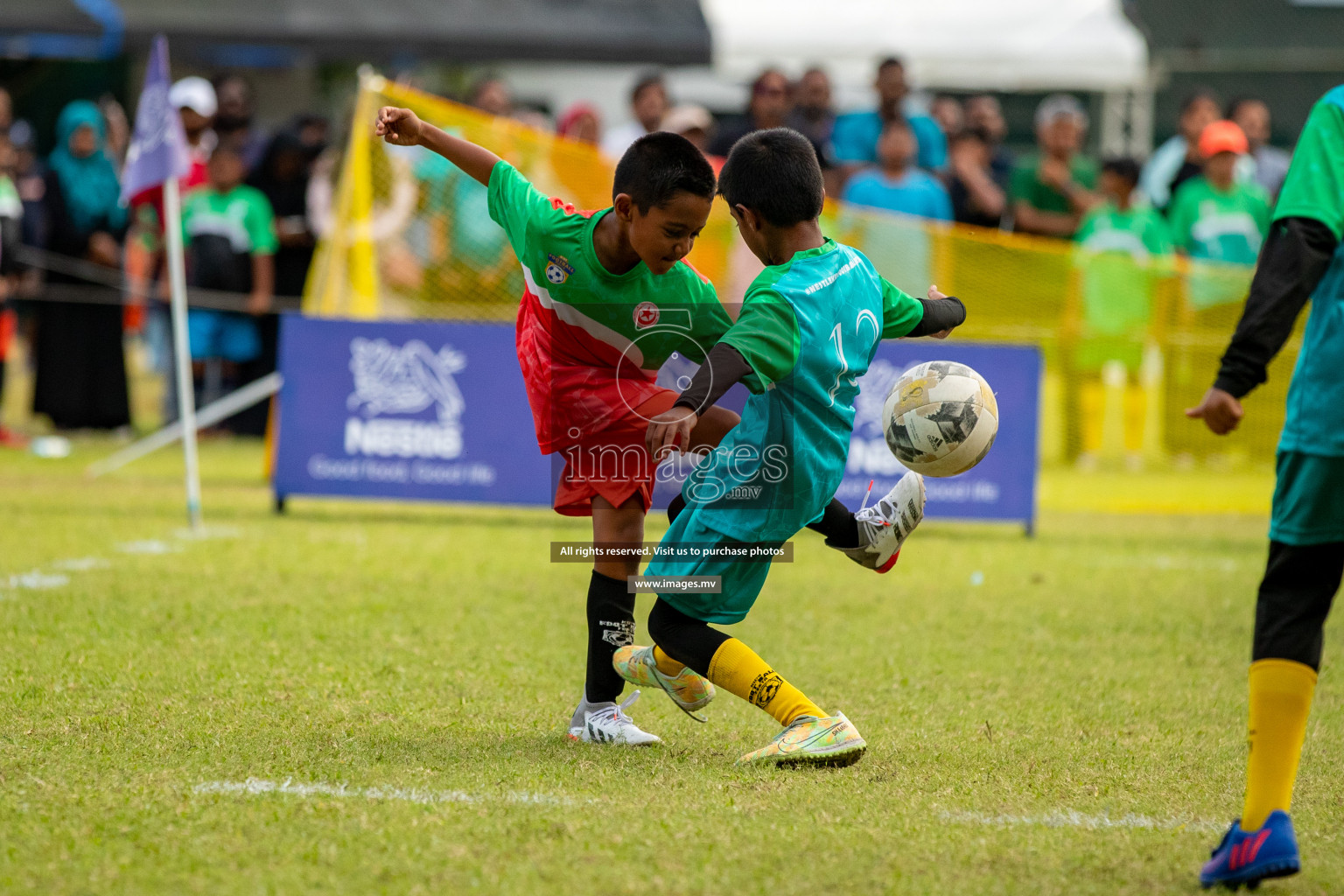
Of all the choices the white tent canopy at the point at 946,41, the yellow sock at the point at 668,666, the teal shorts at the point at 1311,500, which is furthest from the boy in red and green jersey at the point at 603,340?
the white tent canopy at the point at 946,41

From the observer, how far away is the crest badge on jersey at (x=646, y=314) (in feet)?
13.6

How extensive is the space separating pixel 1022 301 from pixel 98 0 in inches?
419

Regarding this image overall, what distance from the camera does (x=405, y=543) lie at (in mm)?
7871

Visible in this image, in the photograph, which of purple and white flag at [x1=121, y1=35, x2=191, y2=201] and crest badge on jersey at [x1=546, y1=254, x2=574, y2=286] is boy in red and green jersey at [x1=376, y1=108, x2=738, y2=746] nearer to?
crest badge on jersey at [x1=546, y1=254, x2=574, y2=286]

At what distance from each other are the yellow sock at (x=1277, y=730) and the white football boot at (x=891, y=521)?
1307 mm

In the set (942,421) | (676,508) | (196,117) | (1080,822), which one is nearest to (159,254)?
(196,117)

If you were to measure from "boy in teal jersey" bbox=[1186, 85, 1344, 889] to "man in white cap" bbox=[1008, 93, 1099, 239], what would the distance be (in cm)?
982

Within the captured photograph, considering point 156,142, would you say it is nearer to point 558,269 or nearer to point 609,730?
point 558,269

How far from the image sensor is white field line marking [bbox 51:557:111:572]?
6691 millimetres

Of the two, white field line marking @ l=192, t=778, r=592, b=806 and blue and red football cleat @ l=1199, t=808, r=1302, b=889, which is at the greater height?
blue and red football cleat @ l=1199, t=808, r=1302, b=889

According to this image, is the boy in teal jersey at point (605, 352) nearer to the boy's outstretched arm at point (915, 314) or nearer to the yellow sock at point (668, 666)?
the yellow sock at point (668, 666)

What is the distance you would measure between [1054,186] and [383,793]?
10.5 meters

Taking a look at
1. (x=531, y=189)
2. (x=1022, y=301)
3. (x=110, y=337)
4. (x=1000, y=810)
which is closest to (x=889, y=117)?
(x=1022, y=301)

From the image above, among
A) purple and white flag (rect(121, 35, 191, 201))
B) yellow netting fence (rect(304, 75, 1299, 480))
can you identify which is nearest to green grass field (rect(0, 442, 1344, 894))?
purple and white flag (rect(121, 35, 191, 201))
